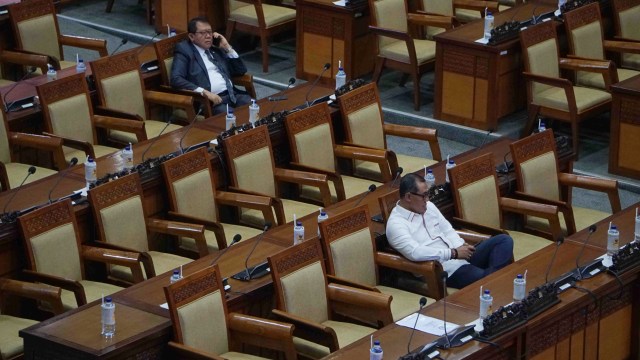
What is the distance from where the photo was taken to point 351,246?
611 cm

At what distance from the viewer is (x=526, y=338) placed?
5562mm

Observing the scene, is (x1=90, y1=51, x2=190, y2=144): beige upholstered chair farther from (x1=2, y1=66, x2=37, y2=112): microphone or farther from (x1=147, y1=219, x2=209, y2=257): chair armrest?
(x1=147, y1=219, x2=209, y2=257): chair armrest

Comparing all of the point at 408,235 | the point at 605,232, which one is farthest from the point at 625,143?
the point at 408,235

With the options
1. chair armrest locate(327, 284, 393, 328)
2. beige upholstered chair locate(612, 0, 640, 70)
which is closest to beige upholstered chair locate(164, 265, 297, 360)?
chair armrest locate(327, 284, 393, 328)

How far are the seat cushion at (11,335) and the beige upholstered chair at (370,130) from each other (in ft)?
6.88

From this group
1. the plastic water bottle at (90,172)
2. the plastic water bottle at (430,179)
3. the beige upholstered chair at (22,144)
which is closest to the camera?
the plastic water bottle at (90,172)

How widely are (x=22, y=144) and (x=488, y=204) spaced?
2.24 metres

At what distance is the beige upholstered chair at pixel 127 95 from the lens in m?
7.52

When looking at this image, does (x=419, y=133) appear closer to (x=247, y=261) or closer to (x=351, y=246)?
(x=351, y=246)

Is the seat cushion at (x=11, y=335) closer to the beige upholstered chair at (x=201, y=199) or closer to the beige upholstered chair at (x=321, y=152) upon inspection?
the beige upholstered chair at (x=201, y=199)

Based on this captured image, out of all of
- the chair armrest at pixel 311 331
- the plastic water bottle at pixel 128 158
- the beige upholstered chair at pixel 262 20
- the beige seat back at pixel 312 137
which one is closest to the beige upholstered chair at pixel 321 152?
the beige seat back at pixel 312 137

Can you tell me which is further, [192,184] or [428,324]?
[192,184]

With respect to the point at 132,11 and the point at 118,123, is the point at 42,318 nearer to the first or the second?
the point at 118,123

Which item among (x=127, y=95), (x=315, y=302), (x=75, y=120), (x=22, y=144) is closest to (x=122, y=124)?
(x=75, y=120)
